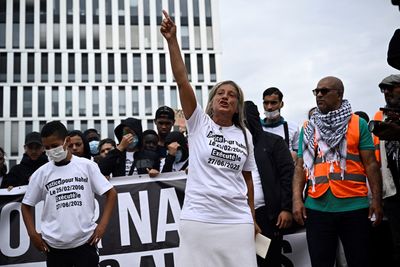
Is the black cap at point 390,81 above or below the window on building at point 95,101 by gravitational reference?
below

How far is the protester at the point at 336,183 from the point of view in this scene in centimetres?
410

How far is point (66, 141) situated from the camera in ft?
14.4

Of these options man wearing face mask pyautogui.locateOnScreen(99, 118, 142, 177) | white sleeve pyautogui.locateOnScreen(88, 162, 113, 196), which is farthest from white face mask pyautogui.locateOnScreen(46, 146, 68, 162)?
man wearing face mask pyautogui.locateOnScreen(99, 118, 142, 177)

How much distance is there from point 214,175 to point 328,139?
154 centimetres

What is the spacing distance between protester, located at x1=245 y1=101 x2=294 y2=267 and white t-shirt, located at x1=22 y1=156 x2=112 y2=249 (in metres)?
1.41

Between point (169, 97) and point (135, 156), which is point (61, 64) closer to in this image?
point (169, 97)

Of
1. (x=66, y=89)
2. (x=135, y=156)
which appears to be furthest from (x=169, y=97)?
(x=135, y=156)

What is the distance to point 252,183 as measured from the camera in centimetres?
367

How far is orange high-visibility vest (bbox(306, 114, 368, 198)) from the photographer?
4156mm

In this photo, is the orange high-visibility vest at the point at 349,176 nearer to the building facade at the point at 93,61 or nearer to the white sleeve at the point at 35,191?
the white sleeve at the point at 35,191

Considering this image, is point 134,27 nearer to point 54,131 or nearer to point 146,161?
point 146,161

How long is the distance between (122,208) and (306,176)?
6.92ft

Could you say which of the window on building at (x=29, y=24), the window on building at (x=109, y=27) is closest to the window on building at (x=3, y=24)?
the window on building at (x=29, y=24)

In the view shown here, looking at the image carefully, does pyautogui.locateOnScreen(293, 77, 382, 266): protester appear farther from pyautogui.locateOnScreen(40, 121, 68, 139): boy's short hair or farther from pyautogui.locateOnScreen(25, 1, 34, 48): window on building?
pyautogui.locateOnScreen(25, 1, 34, 48): window on building
